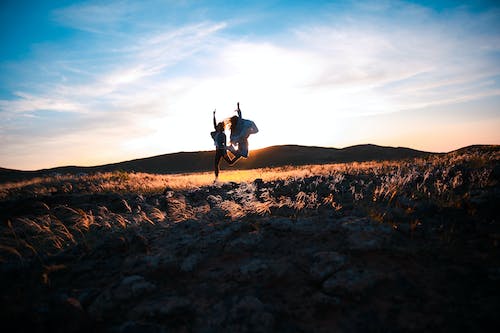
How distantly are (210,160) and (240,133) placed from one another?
4749cm

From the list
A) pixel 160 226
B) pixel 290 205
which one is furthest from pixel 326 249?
pixel 160 226

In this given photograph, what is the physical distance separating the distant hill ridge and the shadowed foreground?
39.4 m

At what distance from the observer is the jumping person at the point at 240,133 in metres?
11.4

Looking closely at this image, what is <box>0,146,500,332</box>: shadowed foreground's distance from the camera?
2586mm

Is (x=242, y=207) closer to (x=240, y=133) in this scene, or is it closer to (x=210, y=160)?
(x=240, y=133)

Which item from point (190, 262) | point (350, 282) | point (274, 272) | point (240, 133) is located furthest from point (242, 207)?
point (240, 133)

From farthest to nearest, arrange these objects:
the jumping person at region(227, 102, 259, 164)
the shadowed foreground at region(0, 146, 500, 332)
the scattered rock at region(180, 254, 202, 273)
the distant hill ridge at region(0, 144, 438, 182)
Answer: the distant hill ridge at region(0, 144, 438, 182) → the jumping person at region(227, 102, 259, 164) → the scattered rock at region(180, 254, 202, 273) → the shadowed foreground at region(0, 146, 500, 332)

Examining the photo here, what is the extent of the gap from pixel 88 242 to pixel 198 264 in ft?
7.46

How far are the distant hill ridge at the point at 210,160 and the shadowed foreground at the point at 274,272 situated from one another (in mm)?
39432

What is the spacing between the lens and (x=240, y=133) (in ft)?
37.4

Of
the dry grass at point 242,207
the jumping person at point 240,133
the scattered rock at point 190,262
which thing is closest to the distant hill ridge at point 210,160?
the jumping person at point 240,133

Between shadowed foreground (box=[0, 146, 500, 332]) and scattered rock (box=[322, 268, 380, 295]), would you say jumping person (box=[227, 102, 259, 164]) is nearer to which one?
shadowed foreground (box=[0, 146, 500, 332])

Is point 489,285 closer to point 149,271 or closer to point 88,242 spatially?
point 149,271

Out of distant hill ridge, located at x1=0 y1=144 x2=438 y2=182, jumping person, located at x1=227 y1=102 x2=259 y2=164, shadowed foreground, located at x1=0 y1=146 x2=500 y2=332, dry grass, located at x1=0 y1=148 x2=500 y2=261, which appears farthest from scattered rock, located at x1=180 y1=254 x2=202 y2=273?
distant hill ridge, located at x1=0 y1=144 x2=438 y2=182
